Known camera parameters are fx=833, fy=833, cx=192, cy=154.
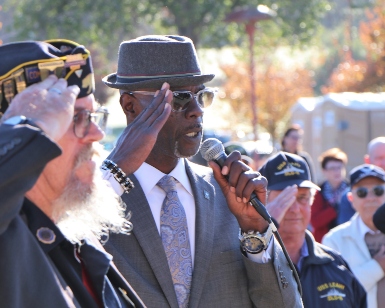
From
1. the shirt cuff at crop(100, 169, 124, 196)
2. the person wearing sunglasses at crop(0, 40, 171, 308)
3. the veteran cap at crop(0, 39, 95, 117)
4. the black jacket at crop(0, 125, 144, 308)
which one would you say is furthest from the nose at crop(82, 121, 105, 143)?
the shirt cuff at crop(100, 169, 124, 196)

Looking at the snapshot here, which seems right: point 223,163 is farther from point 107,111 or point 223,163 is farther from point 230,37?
point 230,37

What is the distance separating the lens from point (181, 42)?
3912mm

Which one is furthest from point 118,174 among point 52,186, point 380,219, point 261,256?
A: point 380,219

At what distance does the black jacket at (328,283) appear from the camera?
4.78 m

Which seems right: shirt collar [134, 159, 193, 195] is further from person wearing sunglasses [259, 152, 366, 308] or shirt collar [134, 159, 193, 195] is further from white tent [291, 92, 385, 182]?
white tent [291, 92, 385, 182]

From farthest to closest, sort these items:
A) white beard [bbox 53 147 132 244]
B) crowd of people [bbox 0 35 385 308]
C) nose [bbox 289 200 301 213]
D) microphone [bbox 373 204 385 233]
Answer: nose [bbox 289 200 301 213] → microphone [bbox 373 204 385 233] → white beard [bbox 53 147 132 244] → crowd of people [bbox 0 35 385 308]

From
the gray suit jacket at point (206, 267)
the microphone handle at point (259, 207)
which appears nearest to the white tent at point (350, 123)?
the gray suit jacket at point (206, 267)

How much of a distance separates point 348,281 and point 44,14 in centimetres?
1990

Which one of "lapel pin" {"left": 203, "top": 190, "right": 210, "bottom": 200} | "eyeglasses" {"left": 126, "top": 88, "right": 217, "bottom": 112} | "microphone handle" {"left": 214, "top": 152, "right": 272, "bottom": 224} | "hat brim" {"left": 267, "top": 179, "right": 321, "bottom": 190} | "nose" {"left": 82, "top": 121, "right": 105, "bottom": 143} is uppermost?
"nose" {"left": 82, "top": 121, "right": 105, "bottom": 143}

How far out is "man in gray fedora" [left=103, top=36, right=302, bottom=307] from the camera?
11.4 feet

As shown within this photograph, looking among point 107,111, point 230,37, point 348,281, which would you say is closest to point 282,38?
point 230,37

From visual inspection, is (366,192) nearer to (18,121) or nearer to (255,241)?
(255,241)

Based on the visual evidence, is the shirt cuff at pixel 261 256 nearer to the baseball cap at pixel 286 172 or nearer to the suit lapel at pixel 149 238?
the suit lapel at pixel 149 238

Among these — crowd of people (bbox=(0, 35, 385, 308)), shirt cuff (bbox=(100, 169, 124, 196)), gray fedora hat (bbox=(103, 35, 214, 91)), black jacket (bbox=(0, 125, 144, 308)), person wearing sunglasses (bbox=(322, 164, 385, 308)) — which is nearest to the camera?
black jacket (bbox=(0, 125, 144, 308))
